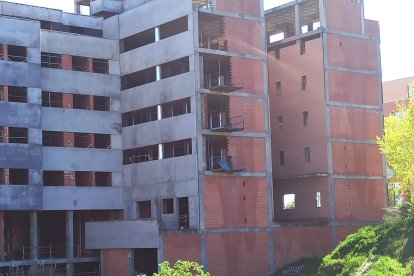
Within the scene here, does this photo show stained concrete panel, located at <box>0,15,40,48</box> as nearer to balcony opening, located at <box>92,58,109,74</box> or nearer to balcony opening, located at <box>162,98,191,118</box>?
balcony opening, located at <box>92,58,109,74</box>

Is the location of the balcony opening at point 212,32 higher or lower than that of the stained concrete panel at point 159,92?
higher

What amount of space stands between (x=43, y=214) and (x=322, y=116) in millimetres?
22770

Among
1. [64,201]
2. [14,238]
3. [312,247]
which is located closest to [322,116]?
[312,247]

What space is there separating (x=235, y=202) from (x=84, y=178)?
12986 millimetres

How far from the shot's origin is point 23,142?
186ft

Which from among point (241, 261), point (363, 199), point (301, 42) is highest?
point (301, 42)

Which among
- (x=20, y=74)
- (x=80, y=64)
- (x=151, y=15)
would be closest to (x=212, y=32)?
(x=151, y=15)

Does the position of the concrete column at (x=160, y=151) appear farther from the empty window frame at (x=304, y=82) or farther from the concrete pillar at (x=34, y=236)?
the empty window frame at (x=304, y=82)

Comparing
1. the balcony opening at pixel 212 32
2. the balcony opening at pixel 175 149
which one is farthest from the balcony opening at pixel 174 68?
the balcony opening at pixel 175 149

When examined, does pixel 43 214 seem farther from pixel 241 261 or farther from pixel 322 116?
pixel 322 116

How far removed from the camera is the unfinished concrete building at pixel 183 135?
5403 centimetres

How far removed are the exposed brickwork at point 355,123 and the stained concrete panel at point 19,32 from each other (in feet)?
74.9

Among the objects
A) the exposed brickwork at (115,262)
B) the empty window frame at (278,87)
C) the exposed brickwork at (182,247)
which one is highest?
the empty window frame at (278,87)

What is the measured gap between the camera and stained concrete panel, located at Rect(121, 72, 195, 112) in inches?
2151
